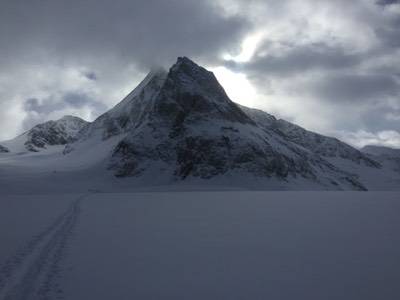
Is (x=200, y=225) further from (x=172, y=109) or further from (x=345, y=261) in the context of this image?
(x=172, y=109)

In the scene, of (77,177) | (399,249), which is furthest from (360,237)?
(77,177)

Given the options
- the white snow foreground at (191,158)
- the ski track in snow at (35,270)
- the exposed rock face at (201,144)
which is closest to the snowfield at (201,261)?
the ski track in snow at (35,270)

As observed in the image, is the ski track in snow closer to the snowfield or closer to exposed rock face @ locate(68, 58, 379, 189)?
the snowfield

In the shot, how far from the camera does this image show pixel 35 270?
39.5 feet

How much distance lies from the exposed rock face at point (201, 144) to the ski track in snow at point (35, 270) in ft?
277

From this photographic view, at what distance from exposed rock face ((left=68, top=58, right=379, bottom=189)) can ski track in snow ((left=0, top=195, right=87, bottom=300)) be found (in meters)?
84.4

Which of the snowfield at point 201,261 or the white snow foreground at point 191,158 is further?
the white snow foreground at point 191,158

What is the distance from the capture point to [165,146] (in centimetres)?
11419

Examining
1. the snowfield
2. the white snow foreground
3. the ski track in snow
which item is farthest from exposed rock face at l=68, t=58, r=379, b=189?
the ski track in snow

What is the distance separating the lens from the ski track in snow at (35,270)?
994 centimetres

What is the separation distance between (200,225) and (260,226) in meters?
3.55

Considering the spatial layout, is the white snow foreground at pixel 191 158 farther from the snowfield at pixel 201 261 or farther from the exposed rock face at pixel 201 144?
the snowfield at pixel 201 261

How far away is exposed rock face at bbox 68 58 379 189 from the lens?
10394 centimetres

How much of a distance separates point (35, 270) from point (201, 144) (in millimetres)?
97047
